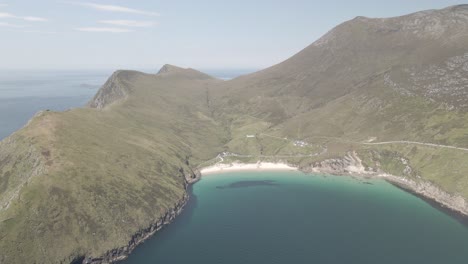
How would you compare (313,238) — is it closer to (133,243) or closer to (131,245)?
(133,243)

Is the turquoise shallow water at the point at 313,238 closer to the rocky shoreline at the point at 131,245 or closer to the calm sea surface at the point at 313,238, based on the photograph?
the calm sea surface at the point at 313,238

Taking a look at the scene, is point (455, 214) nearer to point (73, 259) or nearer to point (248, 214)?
point (248, 214)

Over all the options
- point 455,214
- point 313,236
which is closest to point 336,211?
point 313,236

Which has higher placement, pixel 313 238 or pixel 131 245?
pixel 313 238

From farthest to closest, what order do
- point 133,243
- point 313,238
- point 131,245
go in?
1. point 133,243
2. point 131,245
3. point 313,238

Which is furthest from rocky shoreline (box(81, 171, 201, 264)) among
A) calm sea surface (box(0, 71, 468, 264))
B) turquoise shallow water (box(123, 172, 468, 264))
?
turquoise shallow water (box(123, 172, 468, 264))

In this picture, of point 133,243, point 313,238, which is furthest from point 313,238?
point 133,243

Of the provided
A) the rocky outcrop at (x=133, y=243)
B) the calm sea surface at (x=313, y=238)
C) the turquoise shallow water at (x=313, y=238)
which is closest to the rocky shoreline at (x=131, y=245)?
the rocky outcrop at (x=133, y=243)

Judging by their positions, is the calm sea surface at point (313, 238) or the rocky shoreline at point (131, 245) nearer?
the calm sea surface at point (313, 238)

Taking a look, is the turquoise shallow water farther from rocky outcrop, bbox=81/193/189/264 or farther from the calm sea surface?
rocky outcrop, bbox=81/193/189/264

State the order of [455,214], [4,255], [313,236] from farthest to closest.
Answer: [455,214] → [313,236] → [4,255]

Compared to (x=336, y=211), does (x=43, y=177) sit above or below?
above
